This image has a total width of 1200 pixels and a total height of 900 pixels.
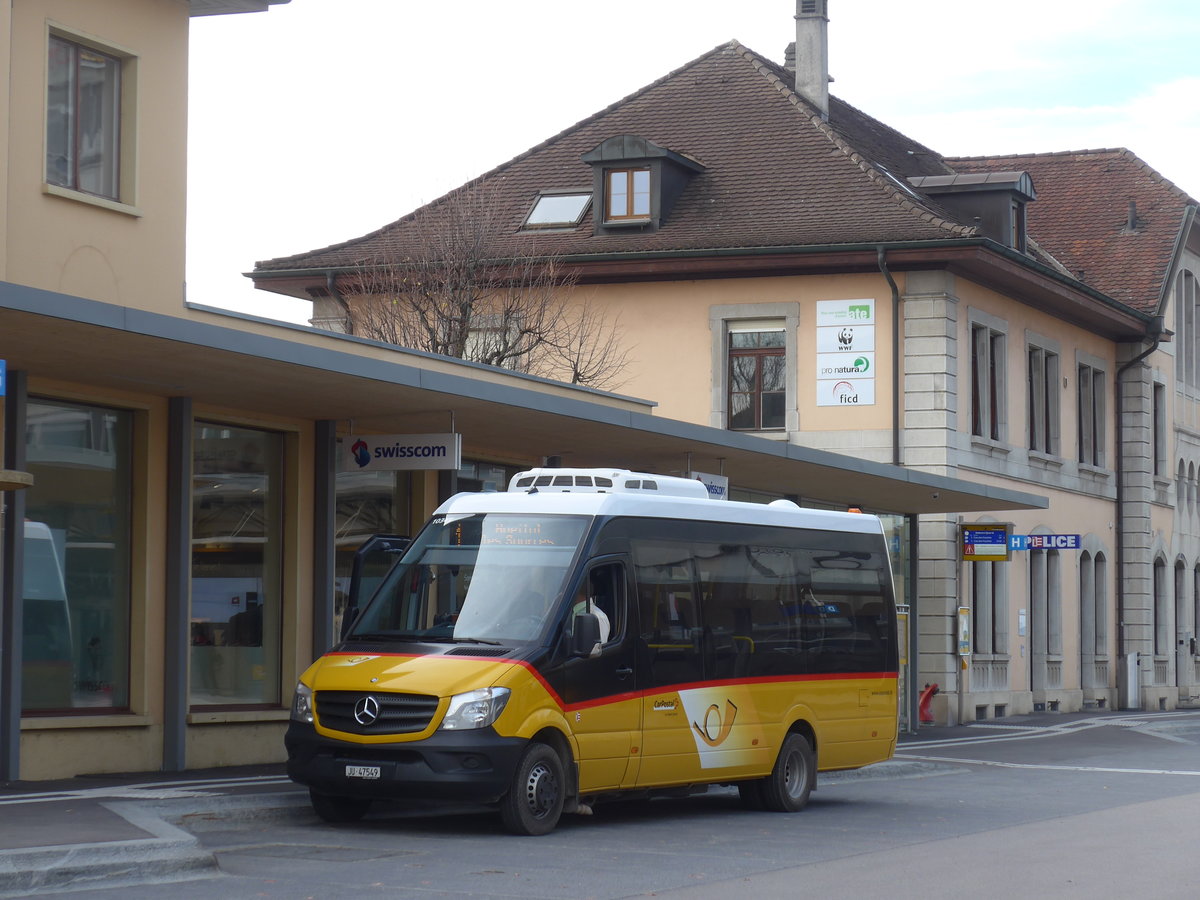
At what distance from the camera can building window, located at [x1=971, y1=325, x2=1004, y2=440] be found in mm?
34281

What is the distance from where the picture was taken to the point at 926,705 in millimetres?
31953

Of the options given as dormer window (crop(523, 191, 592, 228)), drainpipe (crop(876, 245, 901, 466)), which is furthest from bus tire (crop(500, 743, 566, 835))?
dormer window (crop(523, 191, 592, 228))

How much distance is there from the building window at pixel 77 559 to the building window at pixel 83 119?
238 cm

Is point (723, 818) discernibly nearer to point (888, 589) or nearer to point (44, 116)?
point (888, 589)

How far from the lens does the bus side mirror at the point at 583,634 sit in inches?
538

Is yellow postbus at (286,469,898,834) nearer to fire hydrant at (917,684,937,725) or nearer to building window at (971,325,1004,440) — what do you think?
fire hydrant at (917,684,937,725)

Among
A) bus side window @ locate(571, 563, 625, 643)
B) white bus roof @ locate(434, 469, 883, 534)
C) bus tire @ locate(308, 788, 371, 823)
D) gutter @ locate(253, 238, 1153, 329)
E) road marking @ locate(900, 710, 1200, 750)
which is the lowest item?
road marking @ locate(900, 710, 1200, 750)

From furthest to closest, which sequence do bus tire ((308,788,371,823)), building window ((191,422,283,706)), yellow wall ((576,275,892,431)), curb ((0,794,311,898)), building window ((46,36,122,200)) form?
yellow wall ((576,275,892,431)), building window ((191,422,283,706)), building window ((46,36,122,200)), bus tire ((308,788,371,823)), curb ((0,794,311,898))

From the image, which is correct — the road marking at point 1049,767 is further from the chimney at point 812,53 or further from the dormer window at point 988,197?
the chimney at point 812,53

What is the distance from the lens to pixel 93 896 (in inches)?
392

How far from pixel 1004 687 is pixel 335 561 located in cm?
1959

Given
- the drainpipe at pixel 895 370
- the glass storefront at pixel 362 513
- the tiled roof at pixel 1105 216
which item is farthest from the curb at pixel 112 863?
the tiled roof at pixel 1105 216

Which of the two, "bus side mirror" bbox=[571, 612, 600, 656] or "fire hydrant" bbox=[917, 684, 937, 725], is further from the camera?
"fire hydrant" bbox=[917, 684, 937, 725]

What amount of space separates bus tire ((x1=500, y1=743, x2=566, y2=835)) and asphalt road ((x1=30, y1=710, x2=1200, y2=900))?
0.60 feet
